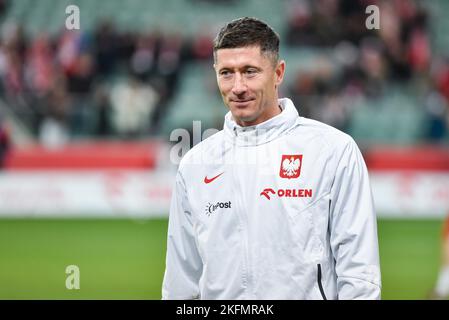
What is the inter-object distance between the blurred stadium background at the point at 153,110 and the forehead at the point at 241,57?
7.09m

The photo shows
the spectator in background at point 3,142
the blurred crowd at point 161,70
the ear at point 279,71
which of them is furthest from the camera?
the blurred crowd at point 161,70

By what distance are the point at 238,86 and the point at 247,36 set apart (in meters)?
0.22

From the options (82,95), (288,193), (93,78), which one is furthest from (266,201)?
(93,78)

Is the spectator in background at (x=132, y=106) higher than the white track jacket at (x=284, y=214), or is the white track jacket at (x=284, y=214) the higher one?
the spectator in background at (x=132, y=106)

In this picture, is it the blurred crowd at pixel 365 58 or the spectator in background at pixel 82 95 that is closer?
the spectator in background at pixel 82 95

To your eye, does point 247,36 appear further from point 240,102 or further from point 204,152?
point 204,152

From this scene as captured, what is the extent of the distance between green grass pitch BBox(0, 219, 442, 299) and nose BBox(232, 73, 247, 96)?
5.69 m

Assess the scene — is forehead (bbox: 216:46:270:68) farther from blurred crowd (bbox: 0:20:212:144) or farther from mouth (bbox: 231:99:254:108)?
blurred crowd (bbox: 0:20:212:144)

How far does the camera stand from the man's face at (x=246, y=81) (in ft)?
12.6

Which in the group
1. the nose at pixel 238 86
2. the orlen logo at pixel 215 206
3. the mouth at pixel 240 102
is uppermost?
the nose at pixel 238 86

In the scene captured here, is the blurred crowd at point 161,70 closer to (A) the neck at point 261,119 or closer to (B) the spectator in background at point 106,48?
(B) the spectator in background at point 106,48

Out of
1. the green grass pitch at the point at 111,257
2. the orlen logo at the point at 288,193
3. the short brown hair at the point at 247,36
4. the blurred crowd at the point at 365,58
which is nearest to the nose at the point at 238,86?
the short brown hair at the point at 247,36
